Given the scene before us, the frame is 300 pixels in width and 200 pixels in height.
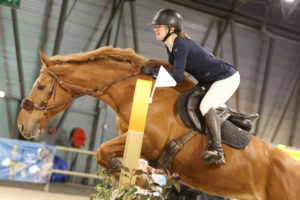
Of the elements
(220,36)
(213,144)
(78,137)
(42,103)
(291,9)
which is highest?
(291,9)

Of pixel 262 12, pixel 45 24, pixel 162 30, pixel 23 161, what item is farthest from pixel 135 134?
pixel 262 12

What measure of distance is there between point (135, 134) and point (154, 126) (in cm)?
65

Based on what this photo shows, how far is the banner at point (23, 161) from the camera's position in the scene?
741 cm

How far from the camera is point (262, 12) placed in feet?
45.3

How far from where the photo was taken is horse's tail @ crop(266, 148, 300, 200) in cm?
318

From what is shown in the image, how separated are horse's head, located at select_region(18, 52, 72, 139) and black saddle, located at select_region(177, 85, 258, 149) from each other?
1124 mm

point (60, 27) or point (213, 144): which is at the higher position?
point (60, 27)

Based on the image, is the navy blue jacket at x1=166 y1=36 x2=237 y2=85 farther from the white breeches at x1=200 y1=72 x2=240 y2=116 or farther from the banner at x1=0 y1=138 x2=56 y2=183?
the banner at x1=0 y1=138 x2=56 y2=183

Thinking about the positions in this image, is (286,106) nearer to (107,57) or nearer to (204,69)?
(204,69)

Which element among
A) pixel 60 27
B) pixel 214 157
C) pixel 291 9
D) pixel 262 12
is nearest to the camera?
pixel 214 157

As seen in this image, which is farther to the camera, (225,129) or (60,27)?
(60,27)

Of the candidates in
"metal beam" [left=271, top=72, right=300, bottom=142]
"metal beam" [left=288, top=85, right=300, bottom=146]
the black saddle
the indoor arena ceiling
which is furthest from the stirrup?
"metal beam" [left=288, top=85, right=300, bottom=146]

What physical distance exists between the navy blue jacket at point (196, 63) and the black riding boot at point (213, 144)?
0.37 meters

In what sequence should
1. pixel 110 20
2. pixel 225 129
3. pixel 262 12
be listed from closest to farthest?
pixel 225 129 < pixel 110 20 < pixel 262 12
